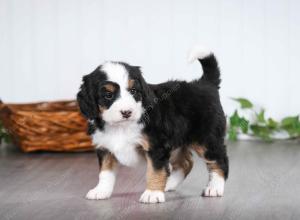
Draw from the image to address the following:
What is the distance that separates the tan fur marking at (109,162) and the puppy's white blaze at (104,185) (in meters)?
0.02

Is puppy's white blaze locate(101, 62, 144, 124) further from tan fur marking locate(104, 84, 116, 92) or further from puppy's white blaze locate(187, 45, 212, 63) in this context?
puppy's white blaze locate(187, 45, 212, 63)

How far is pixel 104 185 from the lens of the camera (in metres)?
3.37

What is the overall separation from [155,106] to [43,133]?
199 centimetres

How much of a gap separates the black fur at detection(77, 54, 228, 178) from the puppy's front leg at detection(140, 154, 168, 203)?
0.02 meters

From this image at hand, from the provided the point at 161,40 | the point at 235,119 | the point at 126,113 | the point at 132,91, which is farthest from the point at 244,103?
the point at 126,113

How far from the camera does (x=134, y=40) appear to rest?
5.95 metres

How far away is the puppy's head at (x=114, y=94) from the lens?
9.88ft

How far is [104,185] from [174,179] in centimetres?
49

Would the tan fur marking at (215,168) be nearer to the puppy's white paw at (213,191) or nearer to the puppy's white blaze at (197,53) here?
the puppy's white paw at (213,191)

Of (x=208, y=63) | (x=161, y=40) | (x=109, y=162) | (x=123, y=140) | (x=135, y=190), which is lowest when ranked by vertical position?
(x=135, y=190)

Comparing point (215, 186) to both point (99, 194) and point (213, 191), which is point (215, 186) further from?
point (99, 194)

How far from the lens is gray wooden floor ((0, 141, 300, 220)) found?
3066mm

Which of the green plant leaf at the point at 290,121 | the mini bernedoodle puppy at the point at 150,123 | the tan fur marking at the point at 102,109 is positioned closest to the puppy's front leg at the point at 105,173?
the mini bernedoodle puppy at the point at 150,123

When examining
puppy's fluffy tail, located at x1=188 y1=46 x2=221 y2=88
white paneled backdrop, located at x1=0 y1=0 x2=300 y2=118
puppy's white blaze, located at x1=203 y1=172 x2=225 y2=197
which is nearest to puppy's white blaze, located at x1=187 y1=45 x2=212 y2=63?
puppy's fluffy tail, located at x1=188 y1=46 x2=221 y2=88
